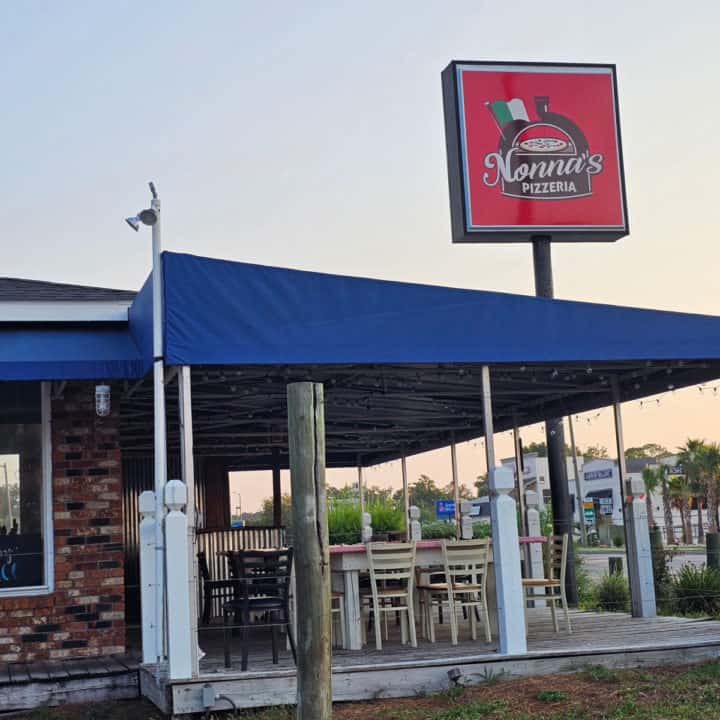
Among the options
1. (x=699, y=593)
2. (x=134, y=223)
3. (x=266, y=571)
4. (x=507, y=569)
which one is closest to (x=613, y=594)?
(x=699, y=593)

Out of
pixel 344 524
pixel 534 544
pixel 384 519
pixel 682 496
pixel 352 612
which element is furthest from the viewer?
pixel 682 496

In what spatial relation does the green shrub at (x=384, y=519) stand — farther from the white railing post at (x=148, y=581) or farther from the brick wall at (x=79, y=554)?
the white railing post at (x=148, y=581)

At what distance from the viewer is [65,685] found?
9.45 metres

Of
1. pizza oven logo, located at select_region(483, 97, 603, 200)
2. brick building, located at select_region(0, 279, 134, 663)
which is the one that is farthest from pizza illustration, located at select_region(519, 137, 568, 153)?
brick building, located at select_region(0, 279, 134, 663)

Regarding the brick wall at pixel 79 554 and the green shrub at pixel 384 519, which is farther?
the green shrub at pixel 384 519

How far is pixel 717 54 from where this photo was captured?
1689 cm

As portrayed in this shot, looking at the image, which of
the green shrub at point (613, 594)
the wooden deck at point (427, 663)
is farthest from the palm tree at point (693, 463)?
the wooden deck at point (427, 663)

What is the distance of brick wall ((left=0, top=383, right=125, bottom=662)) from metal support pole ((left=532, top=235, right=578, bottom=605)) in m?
7.11

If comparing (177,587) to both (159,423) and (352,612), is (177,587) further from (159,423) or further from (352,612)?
(352,612)

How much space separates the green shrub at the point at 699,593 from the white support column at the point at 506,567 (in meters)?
6.31

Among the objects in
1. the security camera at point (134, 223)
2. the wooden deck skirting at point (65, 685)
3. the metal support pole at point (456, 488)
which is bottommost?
the wooden deck skirting at point (65, 685)

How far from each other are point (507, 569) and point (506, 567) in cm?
2

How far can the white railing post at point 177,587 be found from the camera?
8.39m

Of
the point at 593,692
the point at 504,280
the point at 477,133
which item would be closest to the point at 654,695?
the point at 593,692
